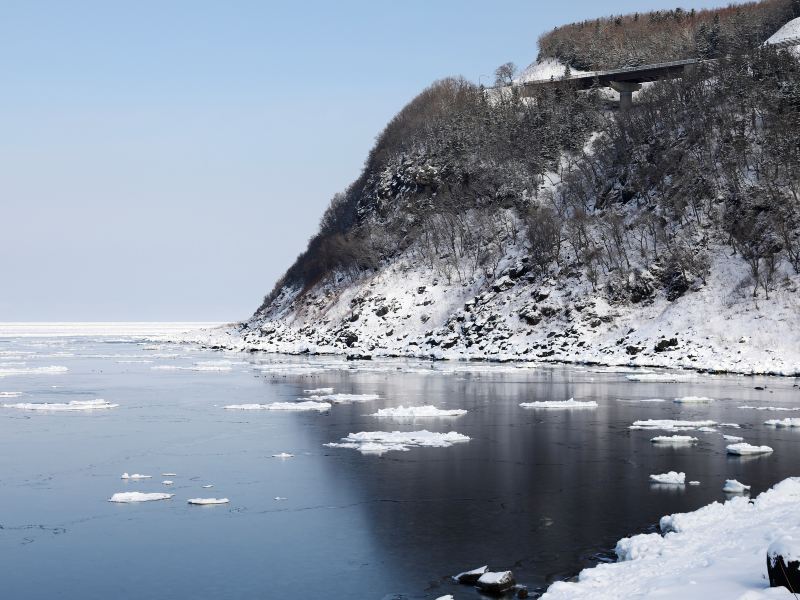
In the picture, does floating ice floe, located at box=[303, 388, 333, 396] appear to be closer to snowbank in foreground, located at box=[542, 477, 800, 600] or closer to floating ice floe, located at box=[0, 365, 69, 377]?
floating ice floe, located at box=[0, 365, 69, 377]

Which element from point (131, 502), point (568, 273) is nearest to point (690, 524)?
point (131, 502)

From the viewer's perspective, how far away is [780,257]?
65.2m

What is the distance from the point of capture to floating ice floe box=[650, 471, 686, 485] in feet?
64.4

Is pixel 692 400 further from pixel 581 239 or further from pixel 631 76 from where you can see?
pixel 631 76

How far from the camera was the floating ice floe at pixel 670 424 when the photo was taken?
92.7ft

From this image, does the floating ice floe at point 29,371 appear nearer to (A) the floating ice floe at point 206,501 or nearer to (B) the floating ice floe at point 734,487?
(A) the floating ice floe at point 206,501

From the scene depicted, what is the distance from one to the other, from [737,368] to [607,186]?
115 ft

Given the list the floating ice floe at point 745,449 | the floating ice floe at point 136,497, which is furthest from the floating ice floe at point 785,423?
the floating ice floe at point 136,497

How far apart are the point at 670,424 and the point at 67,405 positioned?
23.2 m

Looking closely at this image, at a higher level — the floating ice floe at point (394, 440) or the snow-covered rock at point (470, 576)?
the floating ice floe at point (394, 440)

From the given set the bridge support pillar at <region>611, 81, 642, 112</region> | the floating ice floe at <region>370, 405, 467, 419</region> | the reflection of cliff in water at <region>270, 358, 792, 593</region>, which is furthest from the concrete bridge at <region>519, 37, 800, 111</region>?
the floating ice floe at <region>370, 405, 467, 419</region>

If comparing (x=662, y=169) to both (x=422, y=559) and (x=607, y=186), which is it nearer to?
(x=607, y=186)

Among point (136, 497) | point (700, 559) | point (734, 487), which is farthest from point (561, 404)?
point (700, 559)

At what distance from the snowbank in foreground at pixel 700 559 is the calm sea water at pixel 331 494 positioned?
0.77 meters
